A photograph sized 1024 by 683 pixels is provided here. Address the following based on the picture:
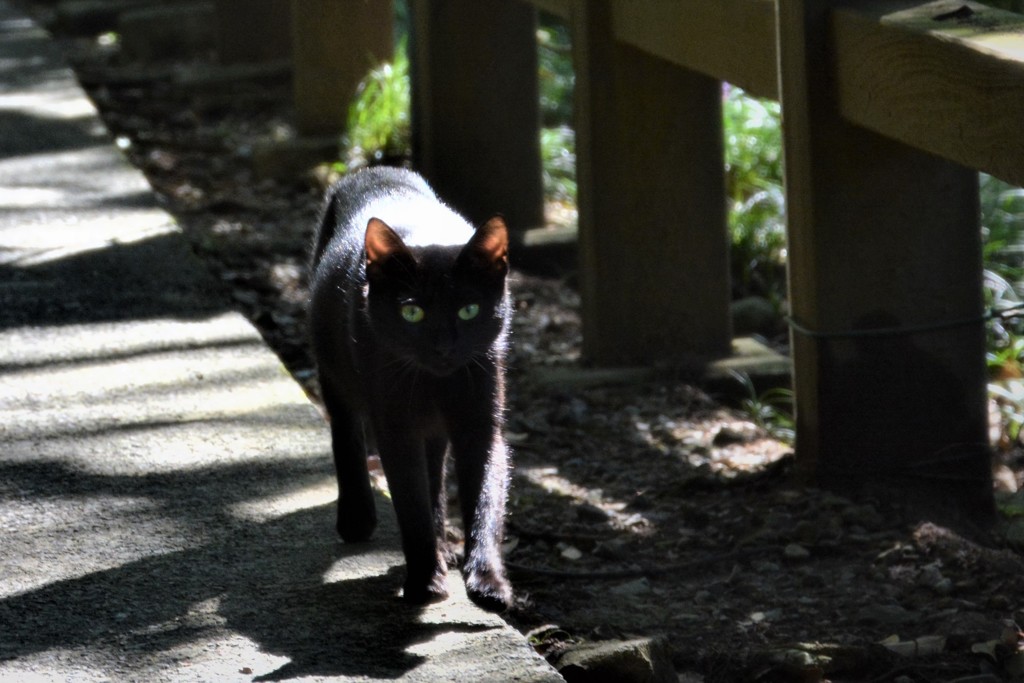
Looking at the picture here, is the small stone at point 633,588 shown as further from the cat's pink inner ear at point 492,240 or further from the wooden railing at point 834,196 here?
the cat's pink inner ear at point 492,240

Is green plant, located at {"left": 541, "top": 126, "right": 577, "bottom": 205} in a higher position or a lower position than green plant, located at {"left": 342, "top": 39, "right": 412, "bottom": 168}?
lower

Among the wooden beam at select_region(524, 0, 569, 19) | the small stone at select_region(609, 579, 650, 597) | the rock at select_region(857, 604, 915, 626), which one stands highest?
the wooden beam at select_region(524, 0, 569, 19)

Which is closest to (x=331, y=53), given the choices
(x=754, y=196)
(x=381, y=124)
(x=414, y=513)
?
(x=381, y=124)

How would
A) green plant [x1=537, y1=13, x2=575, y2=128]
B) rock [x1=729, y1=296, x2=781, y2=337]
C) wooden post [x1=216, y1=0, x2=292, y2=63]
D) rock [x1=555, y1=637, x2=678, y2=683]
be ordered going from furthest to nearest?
wooden post [x1=216, y1=0, x2=292, y2=63] < green plant [x1=537, y1=13, x2=575, y2=128] < rock [x1=729, y1=296, x2=781, y2=337] < rock [x1=555, y1=637, x2=678, y2=683]

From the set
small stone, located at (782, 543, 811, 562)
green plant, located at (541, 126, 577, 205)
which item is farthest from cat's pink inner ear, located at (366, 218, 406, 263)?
green plant, located at (541, 126, 577, 205)

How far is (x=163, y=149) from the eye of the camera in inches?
302

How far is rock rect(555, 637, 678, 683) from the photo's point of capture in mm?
2605

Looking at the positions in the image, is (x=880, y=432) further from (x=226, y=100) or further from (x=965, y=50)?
(x=226, y=100)

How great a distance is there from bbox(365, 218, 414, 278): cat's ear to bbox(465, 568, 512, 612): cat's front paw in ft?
2.09

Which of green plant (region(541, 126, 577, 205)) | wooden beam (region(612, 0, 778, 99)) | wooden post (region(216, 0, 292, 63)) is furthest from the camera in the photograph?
wooden post (region(216, 0, 292, 63))

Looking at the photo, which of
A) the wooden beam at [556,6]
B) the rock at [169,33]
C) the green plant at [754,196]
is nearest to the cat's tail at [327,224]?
Result: the wooden beam at [556,6]

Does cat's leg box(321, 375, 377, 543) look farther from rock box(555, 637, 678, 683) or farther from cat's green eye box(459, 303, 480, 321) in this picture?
rock box(555, 637, 678, 683)

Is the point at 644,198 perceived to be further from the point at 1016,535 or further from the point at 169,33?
the point at 169,33

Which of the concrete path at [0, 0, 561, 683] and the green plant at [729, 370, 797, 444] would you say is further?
the green plant at [729, 370, 797, 444]
